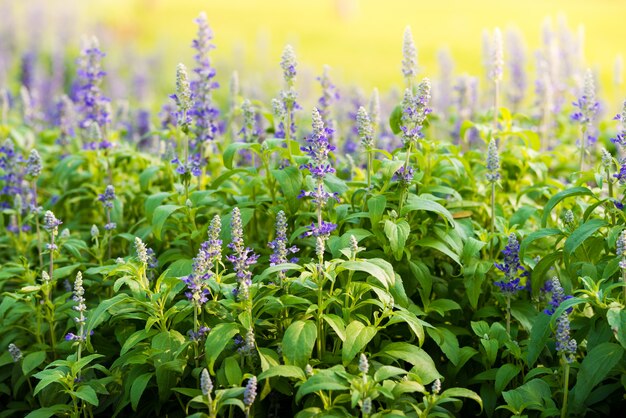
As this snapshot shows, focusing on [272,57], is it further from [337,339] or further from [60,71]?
[337,339]

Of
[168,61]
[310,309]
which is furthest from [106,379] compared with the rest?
[168,61]

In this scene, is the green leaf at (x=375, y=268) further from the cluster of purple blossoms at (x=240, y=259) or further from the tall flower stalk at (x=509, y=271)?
the tall flower stalk at (x=509, y=271)

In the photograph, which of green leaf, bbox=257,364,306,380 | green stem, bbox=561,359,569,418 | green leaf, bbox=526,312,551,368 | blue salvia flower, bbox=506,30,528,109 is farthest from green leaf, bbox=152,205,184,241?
blue salvia flower, bbox=506,30,528,109

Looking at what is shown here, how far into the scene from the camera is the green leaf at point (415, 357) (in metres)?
4.07

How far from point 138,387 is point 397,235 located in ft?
5.06

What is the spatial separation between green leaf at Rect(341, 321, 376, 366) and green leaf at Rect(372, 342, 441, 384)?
0.21 m

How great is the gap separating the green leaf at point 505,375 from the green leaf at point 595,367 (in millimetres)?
364

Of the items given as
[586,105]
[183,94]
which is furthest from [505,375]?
[183,94]

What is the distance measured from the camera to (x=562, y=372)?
13.8ft

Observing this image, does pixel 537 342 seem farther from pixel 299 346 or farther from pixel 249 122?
pixel 249 122

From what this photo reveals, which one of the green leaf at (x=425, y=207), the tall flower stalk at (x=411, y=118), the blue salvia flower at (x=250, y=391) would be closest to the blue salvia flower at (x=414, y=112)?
the tall flower stalk at (x=411, y=118)

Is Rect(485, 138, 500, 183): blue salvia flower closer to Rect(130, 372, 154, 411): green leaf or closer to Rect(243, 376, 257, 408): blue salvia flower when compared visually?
Rect(243, 376, 257, 408): blue salvia flower

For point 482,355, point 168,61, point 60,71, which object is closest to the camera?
point 482,355

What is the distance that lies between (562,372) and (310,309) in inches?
53.9
